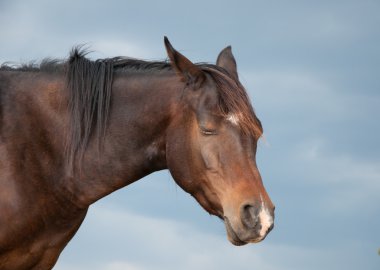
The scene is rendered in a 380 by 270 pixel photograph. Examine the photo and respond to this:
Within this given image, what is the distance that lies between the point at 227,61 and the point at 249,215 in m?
2.19

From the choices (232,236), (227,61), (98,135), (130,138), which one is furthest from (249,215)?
(227,61)

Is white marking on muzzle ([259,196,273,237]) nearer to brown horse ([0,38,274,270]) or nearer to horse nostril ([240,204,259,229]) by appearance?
horse nostril ([240,204,259,229])

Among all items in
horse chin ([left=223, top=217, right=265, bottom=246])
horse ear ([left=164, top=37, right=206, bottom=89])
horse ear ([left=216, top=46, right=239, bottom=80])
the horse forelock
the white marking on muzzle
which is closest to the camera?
the white marking on muzzle

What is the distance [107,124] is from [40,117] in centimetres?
78

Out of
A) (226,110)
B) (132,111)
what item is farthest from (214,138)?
(132,111)

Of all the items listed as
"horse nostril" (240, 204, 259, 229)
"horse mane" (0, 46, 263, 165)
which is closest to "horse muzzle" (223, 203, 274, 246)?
"horse nostril" (240, 204, 259, 229)

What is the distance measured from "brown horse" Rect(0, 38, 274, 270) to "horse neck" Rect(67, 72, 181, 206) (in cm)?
1

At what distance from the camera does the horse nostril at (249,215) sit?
6369mm

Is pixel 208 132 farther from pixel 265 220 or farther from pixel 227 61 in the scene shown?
pixel 227 61

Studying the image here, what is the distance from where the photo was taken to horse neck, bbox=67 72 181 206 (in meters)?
7.20

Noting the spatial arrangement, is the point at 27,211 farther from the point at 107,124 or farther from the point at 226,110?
the point at 226,110

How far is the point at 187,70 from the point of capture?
7148mm

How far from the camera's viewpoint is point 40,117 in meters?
7.68

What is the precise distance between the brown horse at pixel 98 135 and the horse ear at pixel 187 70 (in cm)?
1
